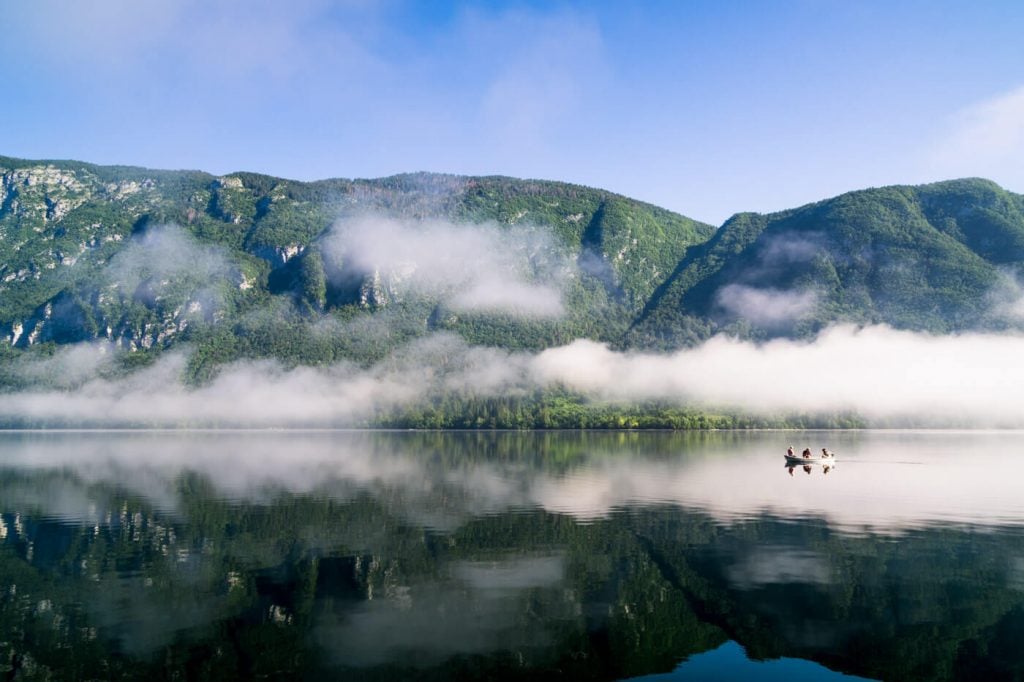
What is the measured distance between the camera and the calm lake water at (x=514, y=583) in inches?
974

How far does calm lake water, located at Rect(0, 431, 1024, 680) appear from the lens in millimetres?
24750

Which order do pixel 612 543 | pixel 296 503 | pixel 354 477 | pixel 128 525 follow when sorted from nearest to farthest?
pixel 612 543, pixel 128 525, pixel 296 503, pixel 354 477

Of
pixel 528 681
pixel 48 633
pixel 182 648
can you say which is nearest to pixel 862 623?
pixel 528 681

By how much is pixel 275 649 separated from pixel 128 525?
32.2 metres

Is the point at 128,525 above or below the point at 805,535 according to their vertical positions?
below

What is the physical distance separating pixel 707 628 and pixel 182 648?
65.9 feet

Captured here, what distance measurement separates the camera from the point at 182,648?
25.5 meters

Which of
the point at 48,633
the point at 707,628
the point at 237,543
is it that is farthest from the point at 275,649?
the point at 237,543

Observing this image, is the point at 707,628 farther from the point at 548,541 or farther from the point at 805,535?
the point at 805,535

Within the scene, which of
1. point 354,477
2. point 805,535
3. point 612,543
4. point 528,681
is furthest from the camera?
point 354,477

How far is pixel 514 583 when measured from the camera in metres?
34.3

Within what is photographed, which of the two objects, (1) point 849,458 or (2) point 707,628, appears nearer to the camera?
(2) point 707,628

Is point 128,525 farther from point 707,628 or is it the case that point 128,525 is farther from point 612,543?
point 707,628

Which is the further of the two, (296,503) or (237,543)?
(296,503)
